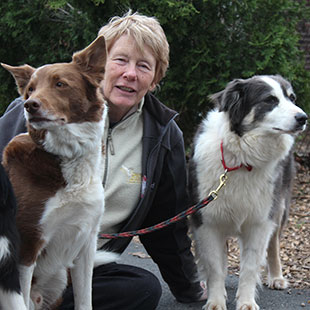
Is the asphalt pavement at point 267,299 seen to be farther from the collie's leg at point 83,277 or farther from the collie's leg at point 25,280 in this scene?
the collie's leg at point 25,280

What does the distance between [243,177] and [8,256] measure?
195cm

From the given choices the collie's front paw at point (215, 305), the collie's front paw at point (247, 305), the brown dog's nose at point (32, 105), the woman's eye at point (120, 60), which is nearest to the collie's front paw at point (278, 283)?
the collie's front paw at point (247, 305)

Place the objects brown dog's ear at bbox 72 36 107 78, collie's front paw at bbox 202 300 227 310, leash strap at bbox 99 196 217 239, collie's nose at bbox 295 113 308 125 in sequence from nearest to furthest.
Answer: brown dog's ear at bbox 72 36 107 78 → leash strap at bbox 99 196 217 239 → collie's nose at bbox 295 113 308 125 → collie's front paw at bbox 202 300 227 310

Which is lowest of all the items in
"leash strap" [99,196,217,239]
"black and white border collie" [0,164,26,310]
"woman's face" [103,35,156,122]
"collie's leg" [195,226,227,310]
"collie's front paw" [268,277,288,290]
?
"collie's front paw" [268,277,288,290]

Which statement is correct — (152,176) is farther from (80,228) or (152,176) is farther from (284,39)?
(284,39)

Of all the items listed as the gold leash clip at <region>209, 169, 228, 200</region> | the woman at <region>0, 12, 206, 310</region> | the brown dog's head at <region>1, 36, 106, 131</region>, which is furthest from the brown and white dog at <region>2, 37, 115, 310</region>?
the gold leash clip at <region>209, 169, 228, 200</region>

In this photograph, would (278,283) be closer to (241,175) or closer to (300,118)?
(241,175)

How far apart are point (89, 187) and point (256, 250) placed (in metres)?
1.65

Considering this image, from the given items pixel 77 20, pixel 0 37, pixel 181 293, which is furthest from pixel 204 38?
pixel 181 293

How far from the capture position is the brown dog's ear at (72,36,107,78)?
8.93 ft

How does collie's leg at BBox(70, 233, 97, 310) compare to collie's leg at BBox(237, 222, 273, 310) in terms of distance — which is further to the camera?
collie's leg at BBox(237, 222, 273, 310)

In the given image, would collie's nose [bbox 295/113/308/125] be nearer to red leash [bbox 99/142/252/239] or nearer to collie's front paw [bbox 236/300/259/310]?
red leash [bbox 99/142/252/239]

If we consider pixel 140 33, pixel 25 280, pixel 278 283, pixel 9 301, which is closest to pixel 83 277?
pixel 25 280

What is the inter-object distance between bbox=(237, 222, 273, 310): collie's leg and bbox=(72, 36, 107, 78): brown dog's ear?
1.79 meters
